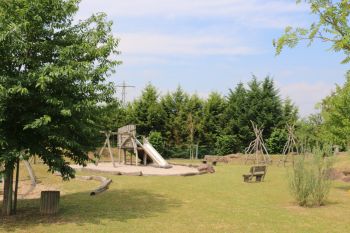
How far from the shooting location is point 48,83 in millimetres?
9164

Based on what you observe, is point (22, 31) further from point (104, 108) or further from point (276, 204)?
point (276, 204)

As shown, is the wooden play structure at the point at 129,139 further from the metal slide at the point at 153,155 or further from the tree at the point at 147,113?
the tree at the point at 147,113

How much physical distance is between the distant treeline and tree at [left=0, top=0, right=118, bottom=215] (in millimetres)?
27767

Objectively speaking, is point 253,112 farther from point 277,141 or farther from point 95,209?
point 95,209

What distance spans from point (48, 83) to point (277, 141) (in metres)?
31.3

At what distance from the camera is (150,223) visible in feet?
30.3

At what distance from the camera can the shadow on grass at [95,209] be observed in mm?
9438

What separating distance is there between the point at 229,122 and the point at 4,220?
31.4 metres

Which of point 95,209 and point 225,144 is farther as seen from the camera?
point 225,144

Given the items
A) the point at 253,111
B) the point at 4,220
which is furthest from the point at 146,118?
the point at 4,220

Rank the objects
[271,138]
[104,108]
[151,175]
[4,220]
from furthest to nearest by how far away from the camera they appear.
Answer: [271,138], [151,175], [104,108], [4,220]

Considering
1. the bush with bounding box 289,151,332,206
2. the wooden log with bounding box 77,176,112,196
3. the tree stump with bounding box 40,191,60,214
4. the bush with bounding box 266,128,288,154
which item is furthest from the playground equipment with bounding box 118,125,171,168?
the tree stump with bounding box 40,191,60,214

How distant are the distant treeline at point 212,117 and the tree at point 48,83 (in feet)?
91.1

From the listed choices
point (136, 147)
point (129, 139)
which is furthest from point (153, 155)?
point (129, 139)
